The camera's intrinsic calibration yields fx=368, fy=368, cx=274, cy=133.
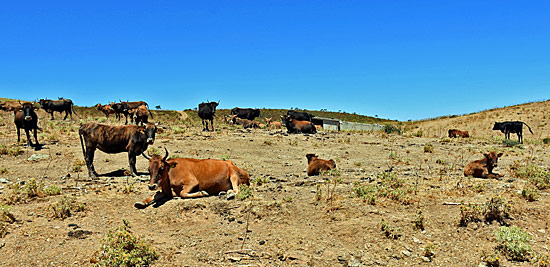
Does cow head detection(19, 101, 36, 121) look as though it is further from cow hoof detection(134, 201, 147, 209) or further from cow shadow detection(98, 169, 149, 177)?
cow hoof detection(134, 201, 147, 209)

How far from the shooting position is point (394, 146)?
801 inches

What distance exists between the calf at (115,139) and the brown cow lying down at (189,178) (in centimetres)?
320

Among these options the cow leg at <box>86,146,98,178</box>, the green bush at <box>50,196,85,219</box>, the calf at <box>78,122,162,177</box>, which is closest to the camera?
the green bush at <box>50,196,85,219</box>

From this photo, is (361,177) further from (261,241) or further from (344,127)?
(344,127)

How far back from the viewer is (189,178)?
8680mm

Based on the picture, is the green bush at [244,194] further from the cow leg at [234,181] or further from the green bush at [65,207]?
the green bush at [65,207]

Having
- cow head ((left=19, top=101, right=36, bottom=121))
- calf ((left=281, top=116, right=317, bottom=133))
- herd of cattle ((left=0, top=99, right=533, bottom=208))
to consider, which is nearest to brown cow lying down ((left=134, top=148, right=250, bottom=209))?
herd of cattle ((left=0, top=99, right=533, bottom=208))

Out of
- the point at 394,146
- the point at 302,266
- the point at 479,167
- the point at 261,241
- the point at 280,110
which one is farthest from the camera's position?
the point at 280,110

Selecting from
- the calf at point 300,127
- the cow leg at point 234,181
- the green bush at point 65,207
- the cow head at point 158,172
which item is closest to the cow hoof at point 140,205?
the cow head at point 158,172

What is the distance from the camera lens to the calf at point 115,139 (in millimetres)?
11594

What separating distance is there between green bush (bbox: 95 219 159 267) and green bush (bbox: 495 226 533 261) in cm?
567

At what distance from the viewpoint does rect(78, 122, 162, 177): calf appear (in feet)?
38.0

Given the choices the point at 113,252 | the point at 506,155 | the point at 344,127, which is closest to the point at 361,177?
the point at 113,252

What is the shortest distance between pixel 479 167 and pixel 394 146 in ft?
31.2
